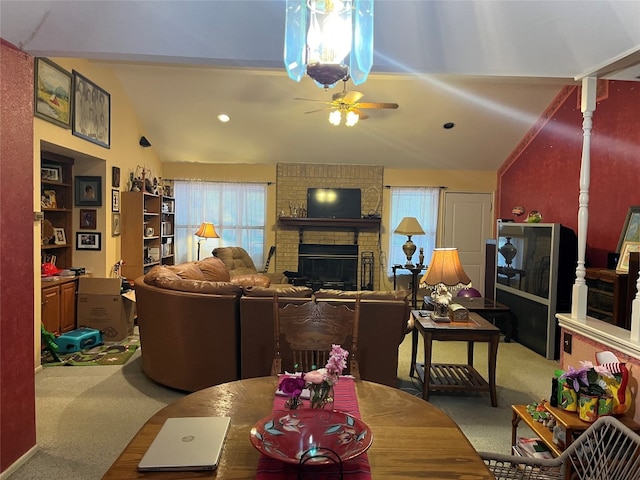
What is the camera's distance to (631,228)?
416cm

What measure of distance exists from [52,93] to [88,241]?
1829mm

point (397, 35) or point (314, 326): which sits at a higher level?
point (397, 35)

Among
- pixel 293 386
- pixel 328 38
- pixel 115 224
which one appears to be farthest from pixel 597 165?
pixel 115 224

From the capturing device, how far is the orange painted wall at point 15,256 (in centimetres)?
223

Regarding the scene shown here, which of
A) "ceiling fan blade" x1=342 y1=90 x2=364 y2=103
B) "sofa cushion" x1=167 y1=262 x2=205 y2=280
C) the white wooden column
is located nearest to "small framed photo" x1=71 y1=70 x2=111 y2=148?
"sofa cushion" x1=167 y1=262 x2=205 y2=280

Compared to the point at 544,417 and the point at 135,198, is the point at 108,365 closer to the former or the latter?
the point at 135,198

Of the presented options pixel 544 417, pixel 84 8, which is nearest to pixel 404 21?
pixel 84 8

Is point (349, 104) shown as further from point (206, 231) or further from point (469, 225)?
point (469, 225)

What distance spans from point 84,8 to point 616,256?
4.84m

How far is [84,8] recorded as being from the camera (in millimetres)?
2203

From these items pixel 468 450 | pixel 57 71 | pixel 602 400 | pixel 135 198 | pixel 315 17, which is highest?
pixel 57 71

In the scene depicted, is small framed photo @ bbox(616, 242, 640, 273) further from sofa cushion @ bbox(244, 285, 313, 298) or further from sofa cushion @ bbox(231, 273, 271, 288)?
sofa cushion @ bbox(231, 273, 271, 288)

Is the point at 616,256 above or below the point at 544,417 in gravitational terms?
above

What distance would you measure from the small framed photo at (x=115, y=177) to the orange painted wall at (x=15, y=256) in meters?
3.06
